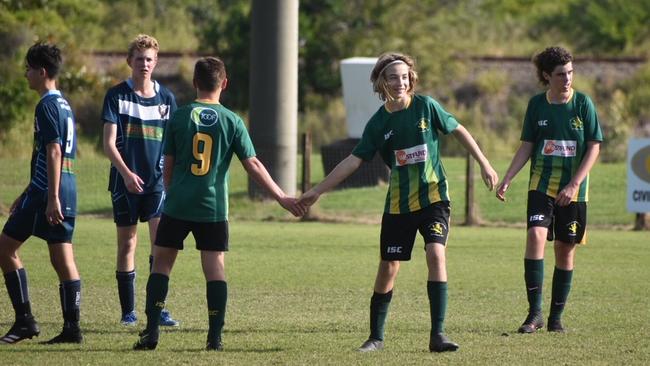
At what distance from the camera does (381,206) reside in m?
21.9

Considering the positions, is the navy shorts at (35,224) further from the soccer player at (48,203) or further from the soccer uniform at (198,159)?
the soccer uniform at (198,159)

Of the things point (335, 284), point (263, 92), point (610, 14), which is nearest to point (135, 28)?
point (610, 14)

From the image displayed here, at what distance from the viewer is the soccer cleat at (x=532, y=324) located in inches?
353

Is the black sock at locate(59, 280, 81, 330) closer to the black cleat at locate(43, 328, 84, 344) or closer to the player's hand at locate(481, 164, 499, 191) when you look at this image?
the black cleat at locate(43, 328, 84, 344)

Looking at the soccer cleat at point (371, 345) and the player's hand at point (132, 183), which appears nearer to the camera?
A: the soccer cleat at point (371, 345)

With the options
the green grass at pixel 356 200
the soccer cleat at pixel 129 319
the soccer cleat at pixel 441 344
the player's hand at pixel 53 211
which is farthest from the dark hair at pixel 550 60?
the green grass at pixel 356 200

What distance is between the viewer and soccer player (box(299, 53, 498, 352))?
798 cm

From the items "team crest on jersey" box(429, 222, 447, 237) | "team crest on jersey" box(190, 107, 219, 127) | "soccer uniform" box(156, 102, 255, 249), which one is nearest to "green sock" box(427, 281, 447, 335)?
"team crest on jersey" box(429, 222, 447, 237)

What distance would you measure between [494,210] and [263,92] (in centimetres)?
465

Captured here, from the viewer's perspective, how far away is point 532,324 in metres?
9.02

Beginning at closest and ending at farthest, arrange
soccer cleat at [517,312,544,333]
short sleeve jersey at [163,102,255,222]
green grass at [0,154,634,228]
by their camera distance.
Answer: short sleeve jersey at [163,102,255,222], soccer cleat at [517,312,544,333], green grass at [0,154,634,228]

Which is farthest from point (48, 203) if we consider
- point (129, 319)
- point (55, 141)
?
point (129, 319)

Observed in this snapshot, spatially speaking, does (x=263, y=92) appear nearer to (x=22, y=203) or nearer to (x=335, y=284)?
(x=335, y=284)

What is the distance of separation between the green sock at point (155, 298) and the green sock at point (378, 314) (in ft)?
4.50
